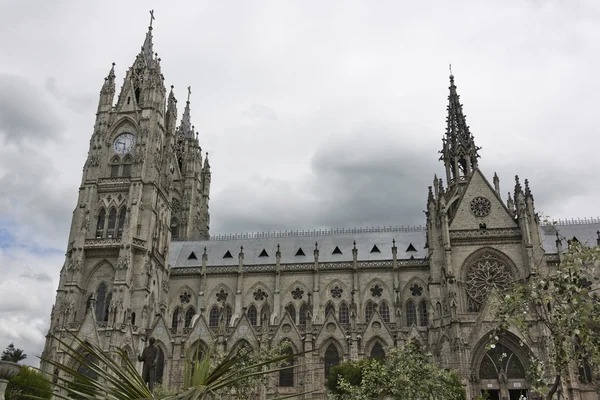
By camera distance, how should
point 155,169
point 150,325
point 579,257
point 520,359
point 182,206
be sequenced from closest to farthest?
point 579,257 < point 520,359 < point 150,325 < point 155,169 < point 182,206

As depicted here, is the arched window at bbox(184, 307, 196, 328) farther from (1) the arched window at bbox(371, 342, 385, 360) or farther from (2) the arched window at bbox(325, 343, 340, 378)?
(1) the arched window at bbox(371, 342, 385, 360)

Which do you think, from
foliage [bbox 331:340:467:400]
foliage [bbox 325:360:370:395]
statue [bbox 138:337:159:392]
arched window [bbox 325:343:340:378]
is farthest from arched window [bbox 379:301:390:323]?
statue [bbox 138:337:159:392]

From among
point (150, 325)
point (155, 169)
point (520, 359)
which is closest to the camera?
point (520, 359)

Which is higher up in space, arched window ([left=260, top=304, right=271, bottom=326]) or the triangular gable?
the triangular gable

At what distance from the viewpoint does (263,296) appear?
5750 cm

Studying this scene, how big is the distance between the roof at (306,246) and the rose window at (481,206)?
8507 millimetres

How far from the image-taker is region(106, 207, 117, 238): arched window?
2130 inches

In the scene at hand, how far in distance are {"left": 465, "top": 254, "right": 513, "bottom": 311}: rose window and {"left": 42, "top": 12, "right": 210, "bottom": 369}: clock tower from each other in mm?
30972

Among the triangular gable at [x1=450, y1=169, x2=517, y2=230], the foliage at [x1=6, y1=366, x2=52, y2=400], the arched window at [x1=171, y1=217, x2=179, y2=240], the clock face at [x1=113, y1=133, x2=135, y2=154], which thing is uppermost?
the clock face at [x1=113, y1=133, x2=135, y2=154]

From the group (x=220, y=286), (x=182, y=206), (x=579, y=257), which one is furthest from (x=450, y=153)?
(x=579, y=257)

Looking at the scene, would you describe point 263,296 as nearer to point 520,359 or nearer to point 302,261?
point 302,261

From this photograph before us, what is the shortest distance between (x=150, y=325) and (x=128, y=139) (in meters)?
20.7

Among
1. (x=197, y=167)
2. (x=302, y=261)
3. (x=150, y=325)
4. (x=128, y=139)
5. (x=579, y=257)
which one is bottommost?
(x=579, y=257)

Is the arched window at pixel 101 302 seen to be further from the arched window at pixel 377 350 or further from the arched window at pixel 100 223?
the arched window at pixel 377 350
